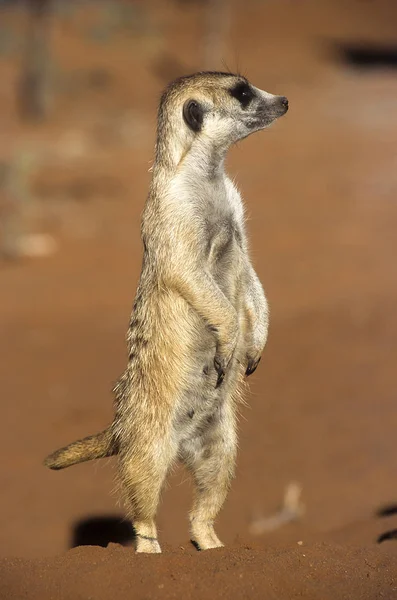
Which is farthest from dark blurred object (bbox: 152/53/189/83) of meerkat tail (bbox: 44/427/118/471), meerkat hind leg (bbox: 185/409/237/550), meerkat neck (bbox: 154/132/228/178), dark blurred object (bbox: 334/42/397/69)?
meerkat hind leg (bbox: 185/409/237/550)

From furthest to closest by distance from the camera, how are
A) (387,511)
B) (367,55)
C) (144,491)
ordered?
(367,55), (387,511), (144,491)

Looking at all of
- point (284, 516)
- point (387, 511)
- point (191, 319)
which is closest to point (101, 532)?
point (284, 516)

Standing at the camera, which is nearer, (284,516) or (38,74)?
(284,516)

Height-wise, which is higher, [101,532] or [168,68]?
[168,68]

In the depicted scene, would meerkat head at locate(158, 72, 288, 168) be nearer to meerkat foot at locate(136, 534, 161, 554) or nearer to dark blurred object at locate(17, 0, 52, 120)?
meerkat foot at locate(136, 534, 161, 554)

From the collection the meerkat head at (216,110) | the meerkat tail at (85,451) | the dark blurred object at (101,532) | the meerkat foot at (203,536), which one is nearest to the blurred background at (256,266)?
the dark blurred object at (101,532)

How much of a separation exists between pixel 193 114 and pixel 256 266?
5972mm

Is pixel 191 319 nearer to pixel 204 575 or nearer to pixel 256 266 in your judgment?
pixel 204 575

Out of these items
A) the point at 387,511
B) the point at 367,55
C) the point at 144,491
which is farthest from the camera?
the point at 367,55

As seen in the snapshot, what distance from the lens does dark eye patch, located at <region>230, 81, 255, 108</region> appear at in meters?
3.80

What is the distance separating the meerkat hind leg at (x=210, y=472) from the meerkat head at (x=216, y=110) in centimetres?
107

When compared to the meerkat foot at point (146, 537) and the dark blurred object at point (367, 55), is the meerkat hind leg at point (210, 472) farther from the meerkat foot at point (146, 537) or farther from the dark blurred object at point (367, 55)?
the dark blurred object at point (367, 55)

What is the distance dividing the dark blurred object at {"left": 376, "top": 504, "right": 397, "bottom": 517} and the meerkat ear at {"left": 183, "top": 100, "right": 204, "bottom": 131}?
73.0 inches

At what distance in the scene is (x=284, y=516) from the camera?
224 inches
